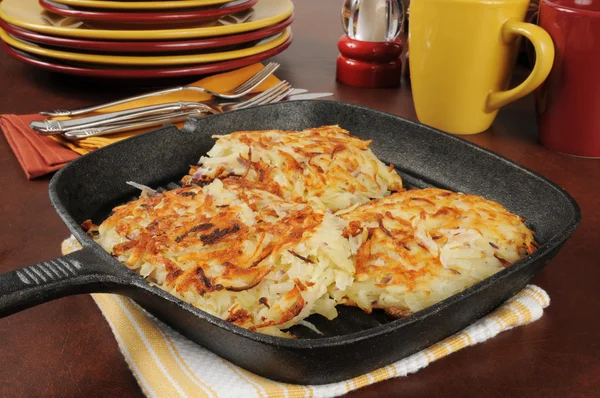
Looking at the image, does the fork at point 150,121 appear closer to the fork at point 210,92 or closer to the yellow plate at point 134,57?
the fork at point 210,92

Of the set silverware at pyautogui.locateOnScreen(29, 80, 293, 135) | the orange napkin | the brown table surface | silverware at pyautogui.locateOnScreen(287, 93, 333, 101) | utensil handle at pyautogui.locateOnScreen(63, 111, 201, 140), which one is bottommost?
the brown table surface

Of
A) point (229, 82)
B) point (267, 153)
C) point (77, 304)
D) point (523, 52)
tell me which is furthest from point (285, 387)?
point (523, 52)

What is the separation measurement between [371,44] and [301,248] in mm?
1198

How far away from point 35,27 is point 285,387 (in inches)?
58.3

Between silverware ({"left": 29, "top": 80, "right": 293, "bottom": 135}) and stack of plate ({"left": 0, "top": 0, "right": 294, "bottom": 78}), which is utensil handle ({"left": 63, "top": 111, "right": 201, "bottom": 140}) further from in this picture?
stack of plate ({"left": 0, "top": 0, "right": 294, "bottom": 78})

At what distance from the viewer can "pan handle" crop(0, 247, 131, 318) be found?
926mm

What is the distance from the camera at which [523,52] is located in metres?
2.47

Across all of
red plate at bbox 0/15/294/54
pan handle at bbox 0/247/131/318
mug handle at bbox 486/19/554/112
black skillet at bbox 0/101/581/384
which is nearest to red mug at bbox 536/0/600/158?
mug handle at bbox 486/19/554/112

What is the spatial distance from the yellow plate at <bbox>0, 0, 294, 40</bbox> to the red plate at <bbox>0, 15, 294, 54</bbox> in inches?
0.7

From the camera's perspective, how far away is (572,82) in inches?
69.5

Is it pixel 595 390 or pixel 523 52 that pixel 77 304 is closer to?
pixel 595 390

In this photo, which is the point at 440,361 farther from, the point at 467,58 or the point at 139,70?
the point at 139,70

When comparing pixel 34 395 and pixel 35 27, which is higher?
pixel 35 27

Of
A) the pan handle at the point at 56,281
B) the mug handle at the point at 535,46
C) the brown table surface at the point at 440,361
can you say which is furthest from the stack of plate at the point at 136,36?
the pan handle at the point at 56,281
